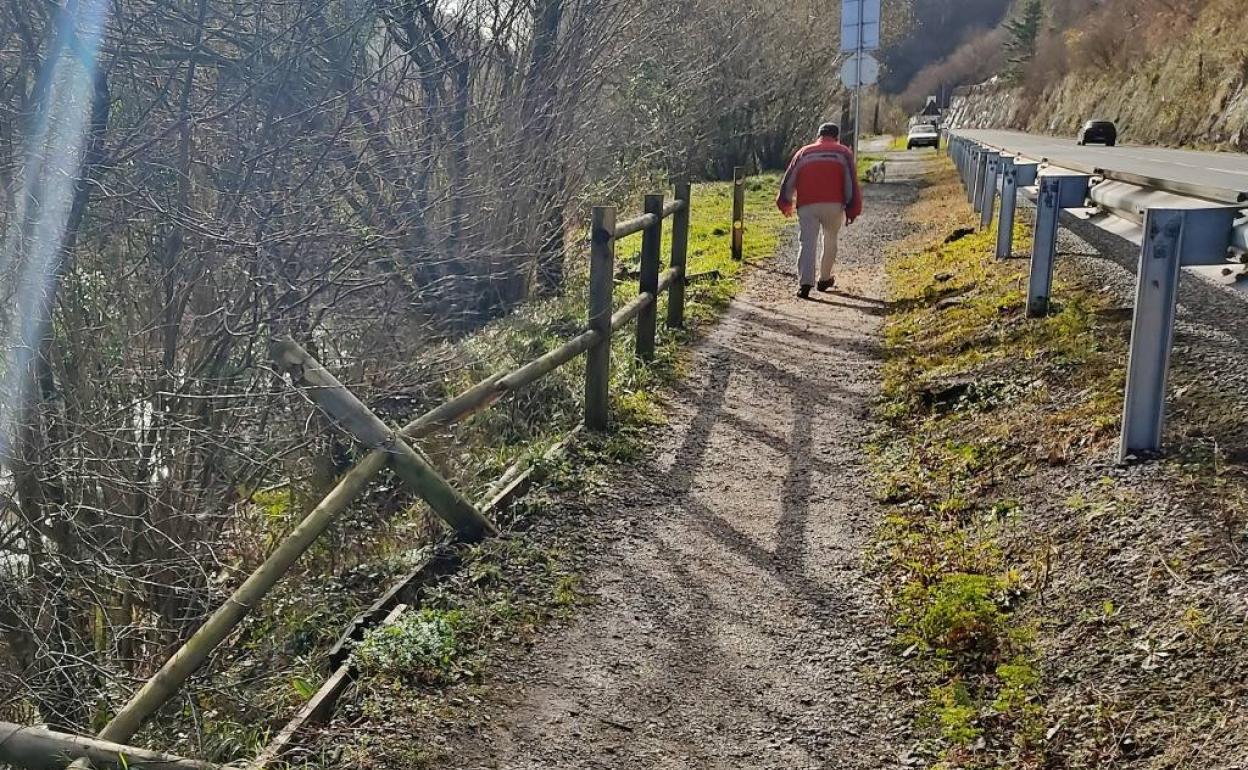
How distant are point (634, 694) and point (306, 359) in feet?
5.80

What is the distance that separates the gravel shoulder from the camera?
329cm

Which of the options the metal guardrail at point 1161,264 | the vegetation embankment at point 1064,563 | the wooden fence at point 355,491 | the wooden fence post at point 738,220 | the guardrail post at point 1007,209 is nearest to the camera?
the wooden fence at point 355,491

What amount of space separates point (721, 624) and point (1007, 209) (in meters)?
7.76

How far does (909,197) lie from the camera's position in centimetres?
2356

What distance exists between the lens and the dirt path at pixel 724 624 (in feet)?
10.8

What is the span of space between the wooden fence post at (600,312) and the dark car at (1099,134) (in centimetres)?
3606

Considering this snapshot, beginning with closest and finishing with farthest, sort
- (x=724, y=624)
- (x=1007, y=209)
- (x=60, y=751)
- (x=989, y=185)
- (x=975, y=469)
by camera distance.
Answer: (x=60, y=751) → (x=724, y=624) → (x=975, y=469) → (x=1007, y=209) → (x=989, y=185)

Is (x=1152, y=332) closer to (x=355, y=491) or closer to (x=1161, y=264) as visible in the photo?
(x=1161, y=264)

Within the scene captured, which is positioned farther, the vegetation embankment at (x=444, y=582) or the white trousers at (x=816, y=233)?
the white trousers at (x=816, y=233)

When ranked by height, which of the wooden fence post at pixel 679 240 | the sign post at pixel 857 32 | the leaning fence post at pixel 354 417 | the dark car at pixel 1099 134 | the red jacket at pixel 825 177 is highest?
the sign post at pixel 857 32

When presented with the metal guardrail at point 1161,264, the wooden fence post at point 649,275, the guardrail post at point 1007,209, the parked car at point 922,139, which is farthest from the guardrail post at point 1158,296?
the parked car at point 922,139

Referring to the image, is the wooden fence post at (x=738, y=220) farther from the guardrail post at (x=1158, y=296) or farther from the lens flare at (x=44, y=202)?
the lens flare at (x=44, y=202)

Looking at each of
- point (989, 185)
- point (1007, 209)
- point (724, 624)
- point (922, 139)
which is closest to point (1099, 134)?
point (922, 139)

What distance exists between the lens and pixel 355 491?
3896 mm
